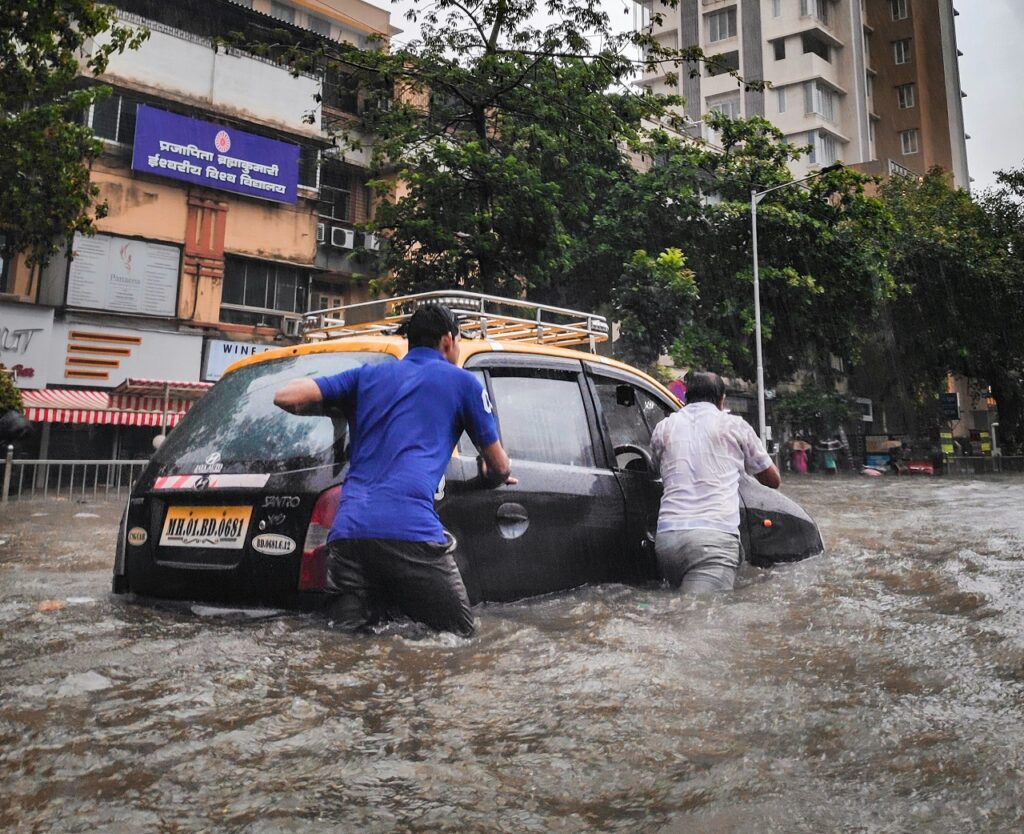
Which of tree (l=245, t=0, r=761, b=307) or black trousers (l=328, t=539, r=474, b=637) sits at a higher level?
tree (l=245, t=0, r=761, b=307)

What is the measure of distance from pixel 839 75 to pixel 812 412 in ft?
94.4

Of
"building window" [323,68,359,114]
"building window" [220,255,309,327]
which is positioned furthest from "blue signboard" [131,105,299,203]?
"building window" [323,68,359,114]

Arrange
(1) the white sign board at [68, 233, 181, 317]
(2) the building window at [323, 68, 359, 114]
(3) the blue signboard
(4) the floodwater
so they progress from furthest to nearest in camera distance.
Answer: (2) the building window at [323, 68, 359, 114] → (3) the blue signboard → (1) the white sign board at [68, 233, 181, 317] → (4) the floodwater

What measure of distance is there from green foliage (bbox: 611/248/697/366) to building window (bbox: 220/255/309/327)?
8239 mm

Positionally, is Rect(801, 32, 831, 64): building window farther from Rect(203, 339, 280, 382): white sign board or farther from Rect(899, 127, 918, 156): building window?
Rect(203, 339, 280, 382): white sign board

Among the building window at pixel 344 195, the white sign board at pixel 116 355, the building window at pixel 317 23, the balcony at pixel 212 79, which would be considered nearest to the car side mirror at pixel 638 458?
the white sign board at pixel 116 355

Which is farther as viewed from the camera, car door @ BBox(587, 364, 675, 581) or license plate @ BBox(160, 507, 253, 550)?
car door @ BBox(587, 364, 675, 581)

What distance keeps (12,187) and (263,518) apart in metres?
11.6

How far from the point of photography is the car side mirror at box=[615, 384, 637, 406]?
16.7 feet

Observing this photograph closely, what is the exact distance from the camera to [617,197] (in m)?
22.4

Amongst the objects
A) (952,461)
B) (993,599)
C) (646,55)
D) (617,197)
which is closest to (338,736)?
(993,599)

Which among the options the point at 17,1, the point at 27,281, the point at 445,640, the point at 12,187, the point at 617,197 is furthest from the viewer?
the point at 617,197

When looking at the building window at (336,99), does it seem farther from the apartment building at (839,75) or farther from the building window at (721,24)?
the building window at (721,24)

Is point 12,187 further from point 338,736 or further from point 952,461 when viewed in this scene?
point 952,461
